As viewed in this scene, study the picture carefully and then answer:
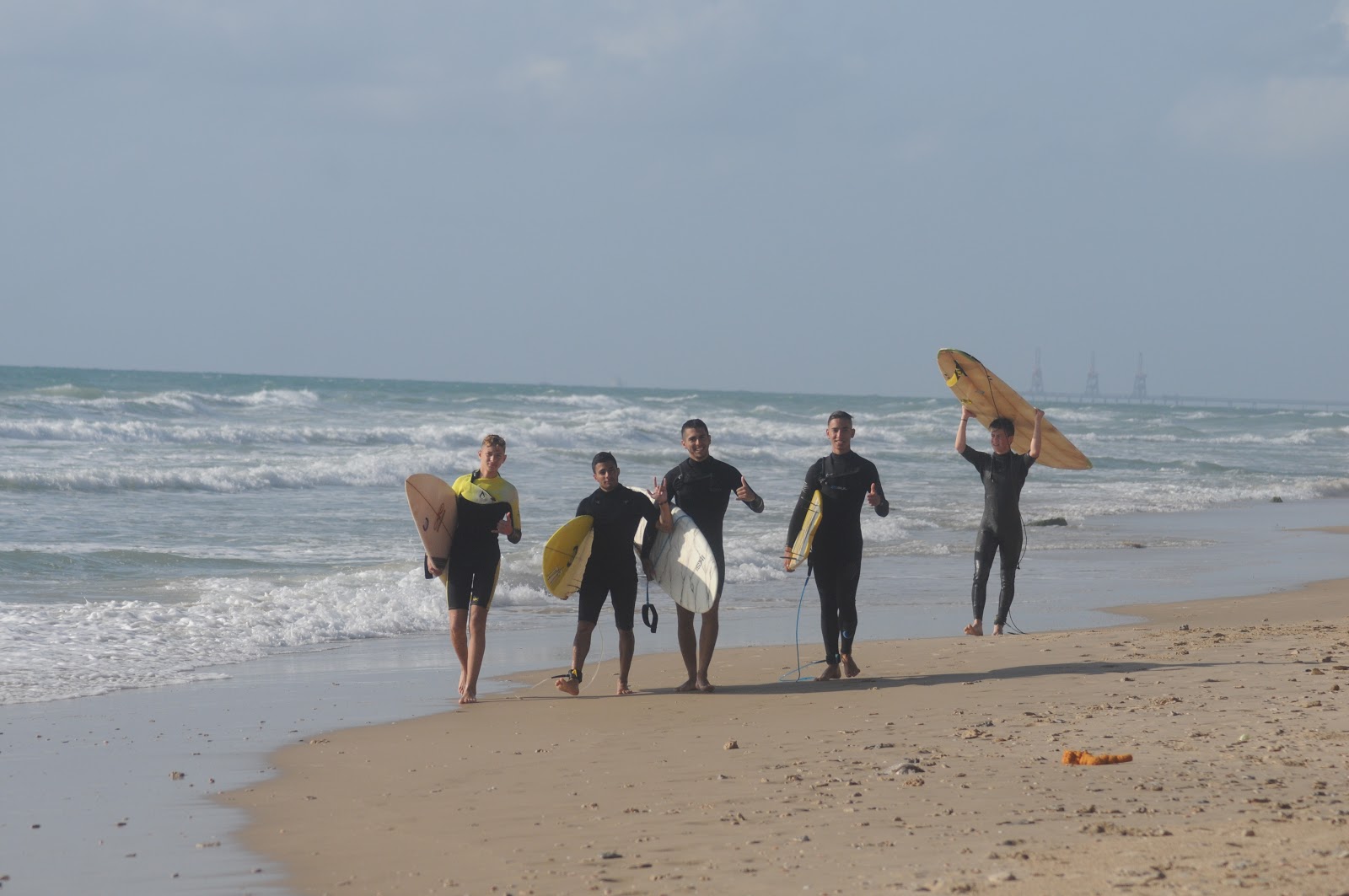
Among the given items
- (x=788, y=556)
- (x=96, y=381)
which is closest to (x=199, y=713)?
(x=788, y=556)

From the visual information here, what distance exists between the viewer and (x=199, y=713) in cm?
671

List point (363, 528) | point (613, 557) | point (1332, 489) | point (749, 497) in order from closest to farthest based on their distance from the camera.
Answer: point (749, 497) → point (613, 557) → point (363, 528) → point (1332, 489)

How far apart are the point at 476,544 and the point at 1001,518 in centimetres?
368

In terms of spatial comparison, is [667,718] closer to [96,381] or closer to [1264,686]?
[1264,686]

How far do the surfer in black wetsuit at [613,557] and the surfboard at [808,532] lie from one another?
776 mm

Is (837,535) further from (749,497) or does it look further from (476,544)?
(476,544)

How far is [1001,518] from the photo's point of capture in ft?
29.3

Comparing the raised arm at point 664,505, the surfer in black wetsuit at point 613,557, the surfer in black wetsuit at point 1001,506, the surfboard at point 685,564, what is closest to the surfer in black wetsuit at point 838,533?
the surfboard at point 685,564

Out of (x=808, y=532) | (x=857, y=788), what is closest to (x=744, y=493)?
(x=808, y=532)

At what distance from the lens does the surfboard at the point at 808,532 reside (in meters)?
7.57

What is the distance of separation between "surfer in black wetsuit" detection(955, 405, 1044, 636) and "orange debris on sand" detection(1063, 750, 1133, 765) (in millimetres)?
3795

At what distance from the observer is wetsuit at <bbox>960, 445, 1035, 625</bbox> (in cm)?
892

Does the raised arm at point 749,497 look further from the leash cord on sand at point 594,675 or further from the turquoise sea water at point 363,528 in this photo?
the turquoise sea water at point 363,528

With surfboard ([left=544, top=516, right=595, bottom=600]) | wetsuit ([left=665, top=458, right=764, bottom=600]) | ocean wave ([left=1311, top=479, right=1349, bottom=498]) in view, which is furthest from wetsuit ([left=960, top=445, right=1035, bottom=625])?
ocean wave ([left=1311, top=479, right=1349, bottom=498])
